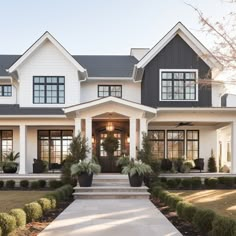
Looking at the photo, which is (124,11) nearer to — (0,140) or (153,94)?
(153,94)

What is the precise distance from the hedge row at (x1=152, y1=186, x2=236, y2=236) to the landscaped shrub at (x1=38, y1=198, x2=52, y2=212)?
11.5 ft

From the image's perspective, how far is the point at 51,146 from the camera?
2223cm

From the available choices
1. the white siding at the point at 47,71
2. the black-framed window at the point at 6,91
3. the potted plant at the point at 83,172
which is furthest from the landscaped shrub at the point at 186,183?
the black-framed window at the point at 6,91

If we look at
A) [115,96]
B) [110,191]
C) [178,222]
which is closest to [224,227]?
[178,222]

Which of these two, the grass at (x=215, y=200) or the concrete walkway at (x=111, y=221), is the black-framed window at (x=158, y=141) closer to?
the grass at (x=215, y=200)

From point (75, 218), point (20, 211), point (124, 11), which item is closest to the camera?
point (20, 211)

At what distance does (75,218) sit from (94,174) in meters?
7.33

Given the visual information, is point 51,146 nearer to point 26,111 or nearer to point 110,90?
point 26,111

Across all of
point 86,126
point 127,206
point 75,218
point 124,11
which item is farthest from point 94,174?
point 124,11

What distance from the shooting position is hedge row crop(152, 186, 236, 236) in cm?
690

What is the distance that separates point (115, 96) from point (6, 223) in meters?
13.7

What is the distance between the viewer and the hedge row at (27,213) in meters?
7.72

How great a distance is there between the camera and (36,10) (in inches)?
519

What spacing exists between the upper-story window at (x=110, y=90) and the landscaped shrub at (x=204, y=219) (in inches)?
563
